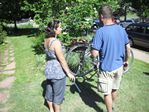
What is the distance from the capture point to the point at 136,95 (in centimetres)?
760

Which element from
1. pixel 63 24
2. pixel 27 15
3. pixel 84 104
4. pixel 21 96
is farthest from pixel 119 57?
pixel 27 15

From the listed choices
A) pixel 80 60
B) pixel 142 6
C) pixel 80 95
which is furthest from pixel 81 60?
pixel 142 6

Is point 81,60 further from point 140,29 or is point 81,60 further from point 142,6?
point 142,6

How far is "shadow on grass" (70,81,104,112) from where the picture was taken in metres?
7.01

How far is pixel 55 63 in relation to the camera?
5.61 meters

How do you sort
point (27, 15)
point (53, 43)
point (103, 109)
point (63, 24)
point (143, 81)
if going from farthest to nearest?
point (27, 15), point (63, 24), point (143, 81), point (103, 109), point (53, 43)

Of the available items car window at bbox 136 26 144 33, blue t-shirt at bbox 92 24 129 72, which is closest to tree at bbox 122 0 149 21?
car window at bbox 136 26 144 33

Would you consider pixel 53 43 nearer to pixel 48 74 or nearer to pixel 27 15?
pixel 48 74

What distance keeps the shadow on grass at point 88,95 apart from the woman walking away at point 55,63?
1.22 metres

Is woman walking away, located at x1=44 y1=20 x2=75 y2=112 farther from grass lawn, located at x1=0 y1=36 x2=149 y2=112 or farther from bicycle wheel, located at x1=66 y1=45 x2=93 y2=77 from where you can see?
bicycle wheel, located at x1=66 y1=45 x2=93 y2=77

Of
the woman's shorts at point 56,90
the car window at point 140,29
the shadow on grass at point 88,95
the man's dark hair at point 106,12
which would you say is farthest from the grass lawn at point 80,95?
the car window at point 140,29

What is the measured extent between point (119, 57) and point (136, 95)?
2.28m

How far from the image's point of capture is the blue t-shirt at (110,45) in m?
5.45

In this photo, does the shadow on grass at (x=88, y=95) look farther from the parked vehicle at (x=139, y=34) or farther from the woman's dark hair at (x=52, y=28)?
the parked vehicle at (x=139, y=34)
